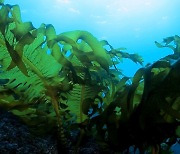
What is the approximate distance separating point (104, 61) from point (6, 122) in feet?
3.89

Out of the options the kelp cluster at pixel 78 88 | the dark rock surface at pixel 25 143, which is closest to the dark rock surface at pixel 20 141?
the dark rock surface at pixel 25 143

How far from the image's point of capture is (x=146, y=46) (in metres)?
40.1

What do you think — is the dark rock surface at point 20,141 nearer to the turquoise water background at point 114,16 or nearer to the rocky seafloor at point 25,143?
the rocky seafloor at point 25,143

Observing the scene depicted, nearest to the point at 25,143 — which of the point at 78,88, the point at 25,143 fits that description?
the point at 25,143

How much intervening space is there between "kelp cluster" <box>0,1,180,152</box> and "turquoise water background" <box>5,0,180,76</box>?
19354mm

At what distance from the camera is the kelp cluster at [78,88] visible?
1.04 m

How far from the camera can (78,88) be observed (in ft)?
4.25

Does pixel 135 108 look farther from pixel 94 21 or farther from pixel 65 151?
pixel 94 21

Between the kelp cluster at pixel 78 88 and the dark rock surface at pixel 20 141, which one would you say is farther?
the dark rock surface at pixel 20 141

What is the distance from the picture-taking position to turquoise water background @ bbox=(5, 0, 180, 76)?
2445cm

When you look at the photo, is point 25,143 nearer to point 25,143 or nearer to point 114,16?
point 25,143

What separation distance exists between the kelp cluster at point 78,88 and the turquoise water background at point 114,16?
19354mm

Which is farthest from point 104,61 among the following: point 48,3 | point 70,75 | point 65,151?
point 48,3

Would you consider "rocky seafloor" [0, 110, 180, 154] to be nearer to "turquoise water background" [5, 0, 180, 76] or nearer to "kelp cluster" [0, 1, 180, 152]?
"kelp cluster" [0, 1, 180, 152]
